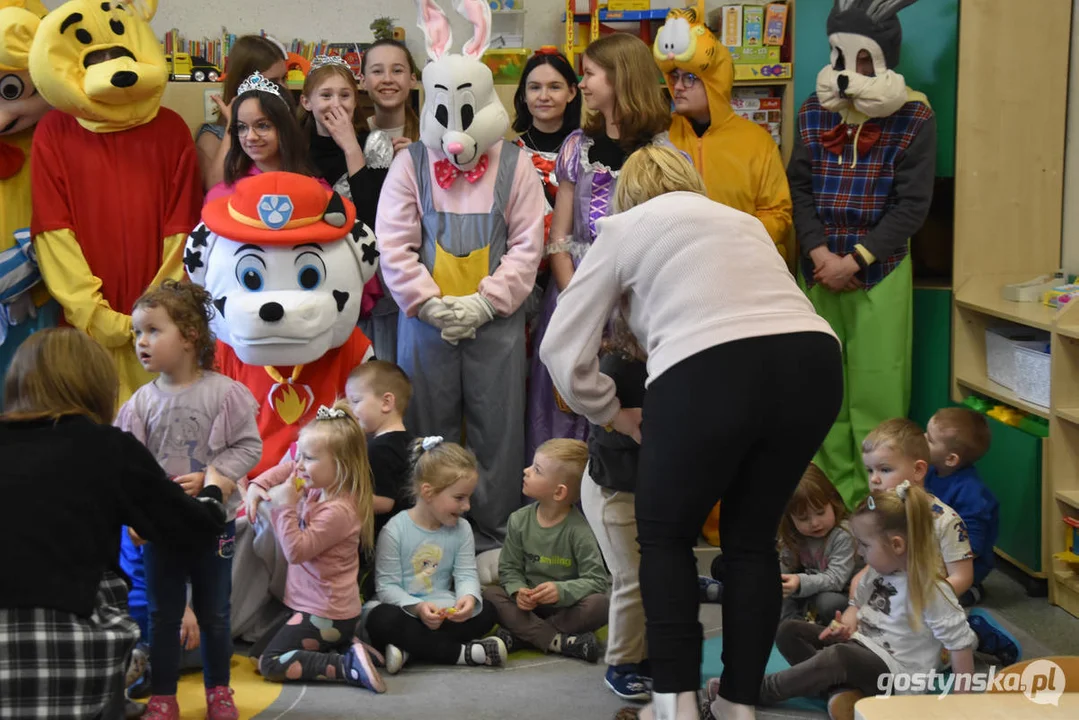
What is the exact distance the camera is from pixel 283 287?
338 centimetres

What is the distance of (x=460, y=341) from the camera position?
3602 mm

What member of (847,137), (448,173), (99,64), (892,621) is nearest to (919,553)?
(892,621)

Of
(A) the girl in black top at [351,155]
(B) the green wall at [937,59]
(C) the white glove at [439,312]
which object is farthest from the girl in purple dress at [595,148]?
(B) the green wall at [937,59]

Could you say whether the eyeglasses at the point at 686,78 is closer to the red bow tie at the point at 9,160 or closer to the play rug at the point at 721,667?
the play rug at the point at 721,667

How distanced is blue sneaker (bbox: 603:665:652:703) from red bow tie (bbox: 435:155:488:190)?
1.53 m

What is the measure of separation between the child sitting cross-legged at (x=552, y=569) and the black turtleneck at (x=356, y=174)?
3.53 ft

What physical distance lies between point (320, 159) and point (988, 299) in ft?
7.19

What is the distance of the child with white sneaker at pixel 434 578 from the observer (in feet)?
9.89

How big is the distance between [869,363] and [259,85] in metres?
2.13

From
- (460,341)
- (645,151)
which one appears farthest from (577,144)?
(645,151)

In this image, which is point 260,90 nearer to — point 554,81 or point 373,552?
point 554,81

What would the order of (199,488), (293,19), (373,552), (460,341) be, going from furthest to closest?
(293,19) < (460,341) < (373,552) < (199,488)

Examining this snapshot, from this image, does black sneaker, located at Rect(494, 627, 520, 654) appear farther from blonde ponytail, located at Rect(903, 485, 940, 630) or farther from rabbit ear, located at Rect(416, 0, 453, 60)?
rabbit ear, located at Rect(416, 0, 453, 60)

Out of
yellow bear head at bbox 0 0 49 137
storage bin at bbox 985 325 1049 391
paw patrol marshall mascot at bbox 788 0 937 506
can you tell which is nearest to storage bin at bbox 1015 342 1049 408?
storage bin at bbox 985 325 1049 391
